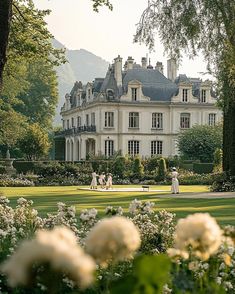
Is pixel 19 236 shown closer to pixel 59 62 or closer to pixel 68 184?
pixel 59 62

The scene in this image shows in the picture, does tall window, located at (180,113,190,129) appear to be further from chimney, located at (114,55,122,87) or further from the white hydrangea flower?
the white hydrangea flower

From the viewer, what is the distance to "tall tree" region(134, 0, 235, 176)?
24.6m

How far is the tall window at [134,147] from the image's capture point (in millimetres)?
66787

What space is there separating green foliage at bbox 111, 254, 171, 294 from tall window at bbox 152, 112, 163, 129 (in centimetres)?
6596

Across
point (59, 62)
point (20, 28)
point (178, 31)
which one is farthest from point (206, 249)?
point (178, 31)

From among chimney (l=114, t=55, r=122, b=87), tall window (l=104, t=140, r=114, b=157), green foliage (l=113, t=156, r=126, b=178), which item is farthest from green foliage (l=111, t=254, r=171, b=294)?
chimney (l=114, t=55, r=122, b=87)

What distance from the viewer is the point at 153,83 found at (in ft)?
224

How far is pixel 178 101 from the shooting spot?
68000 millimetres

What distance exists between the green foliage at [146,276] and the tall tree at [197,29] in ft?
75.4

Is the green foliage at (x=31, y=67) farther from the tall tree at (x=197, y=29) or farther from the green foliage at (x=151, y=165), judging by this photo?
the green foliage at (x=151, y=165)

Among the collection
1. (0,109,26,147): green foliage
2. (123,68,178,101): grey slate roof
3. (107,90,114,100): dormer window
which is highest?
(123,68,178,101): grey slate roof

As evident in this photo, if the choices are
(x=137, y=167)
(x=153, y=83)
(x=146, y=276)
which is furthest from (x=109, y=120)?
(x=146, y=276)

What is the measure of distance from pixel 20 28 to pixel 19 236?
34.4ft

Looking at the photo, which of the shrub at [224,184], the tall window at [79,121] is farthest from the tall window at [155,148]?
the shrub at [224,184]
